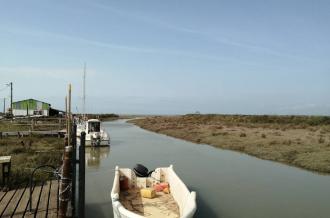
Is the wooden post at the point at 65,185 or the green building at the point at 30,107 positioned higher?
the green building at the point at 30,107

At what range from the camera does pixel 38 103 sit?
68.4 metres

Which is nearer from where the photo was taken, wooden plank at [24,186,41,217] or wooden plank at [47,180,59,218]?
wooden plank at [24,186,41,217]

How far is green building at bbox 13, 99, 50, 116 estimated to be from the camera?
67544 millimetres

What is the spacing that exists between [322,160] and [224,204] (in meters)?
13.8

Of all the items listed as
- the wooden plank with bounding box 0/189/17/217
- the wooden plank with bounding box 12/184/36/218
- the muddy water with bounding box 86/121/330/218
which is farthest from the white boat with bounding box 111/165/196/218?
the wooden plank with bounding box 0/189/17/217

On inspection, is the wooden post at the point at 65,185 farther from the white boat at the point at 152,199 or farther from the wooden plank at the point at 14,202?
the wooden plank at the point at 14,202

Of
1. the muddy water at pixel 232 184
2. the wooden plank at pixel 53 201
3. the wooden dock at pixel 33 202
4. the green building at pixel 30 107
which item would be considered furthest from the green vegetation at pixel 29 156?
the green building at pixel 30 107

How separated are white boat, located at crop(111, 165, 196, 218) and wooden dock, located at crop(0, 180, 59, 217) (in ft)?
6.32

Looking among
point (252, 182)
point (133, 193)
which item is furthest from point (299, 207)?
point (133, 193)

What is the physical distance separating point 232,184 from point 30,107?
183 ft

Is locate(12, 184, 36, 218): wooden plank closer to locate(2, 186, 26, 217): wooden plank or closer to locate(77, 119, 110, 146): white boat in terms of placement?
locate(2, 186, 26, 217): wooden plank

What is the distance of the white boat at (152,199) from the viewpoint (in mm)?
11062

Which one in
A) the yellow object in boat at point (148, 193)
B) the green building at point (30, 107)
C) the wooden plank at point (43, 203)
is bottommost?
the yellow object in boat at point (148, 193)

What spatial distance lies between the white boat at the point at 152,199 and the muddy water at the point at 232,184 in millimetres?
1096
